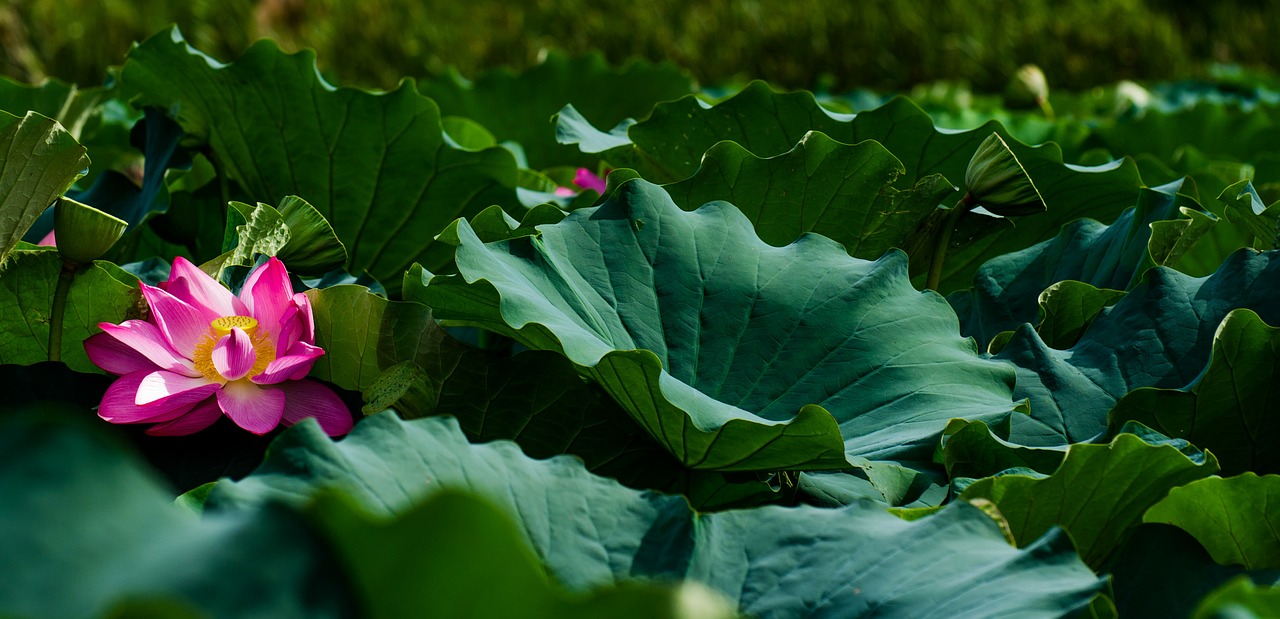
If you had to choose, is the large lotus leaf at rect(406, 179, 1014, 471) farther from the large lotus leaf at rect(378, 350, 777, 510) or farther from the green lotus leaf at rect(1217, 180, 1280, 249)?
the green lotus leaf at rect(1217, 180, 1280, 249)

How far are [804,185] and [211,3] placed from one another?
15.3ft

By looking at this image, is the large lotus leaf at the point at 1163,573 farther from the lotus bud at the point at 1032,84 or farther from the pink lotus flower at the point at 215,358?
the lotus bud at the point at 1032,84

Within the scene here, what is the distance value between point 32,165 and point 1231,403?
99cm

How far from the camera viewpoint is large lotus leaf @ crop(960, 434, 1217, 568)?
2.46 ft

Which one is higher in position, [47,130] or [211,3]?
[47,130]

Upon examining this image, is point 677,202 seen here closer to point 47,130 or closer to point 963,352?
point 963,352

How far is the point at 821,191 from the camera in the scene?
3.91ft

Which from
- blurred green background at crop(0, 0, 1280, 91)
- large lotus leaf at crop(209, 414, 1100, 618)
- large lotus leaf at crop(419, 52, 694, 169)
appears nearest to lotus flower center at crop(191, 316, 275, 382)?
large lotus leaf at crop(209, 414, 1100, 618)

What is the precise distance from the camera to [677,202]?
1199mm

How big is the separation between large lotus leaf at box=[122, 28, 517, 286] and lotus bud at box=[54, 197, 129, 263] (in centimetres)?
47

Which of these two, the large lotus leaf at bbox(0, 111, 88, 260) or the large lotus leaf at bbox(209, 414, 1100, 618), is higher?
the large lotus leaf at bbox(0, 111, 88, 260)

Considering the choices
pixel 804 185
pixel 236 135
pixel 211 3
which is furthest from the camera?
pixel 211 3

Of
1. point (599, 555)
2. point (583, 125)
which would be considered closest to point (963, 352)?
point (599, 555)

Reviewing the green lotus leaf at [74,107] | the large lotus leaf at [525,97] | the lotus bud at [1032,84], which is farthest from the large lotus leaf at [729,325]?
the lotus bud at [1032,84]
